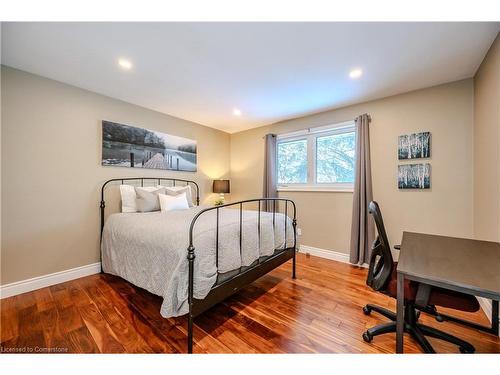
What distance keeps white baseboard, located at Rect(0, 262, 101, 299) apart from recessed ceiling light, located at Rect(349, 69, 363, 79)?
12.6 feet

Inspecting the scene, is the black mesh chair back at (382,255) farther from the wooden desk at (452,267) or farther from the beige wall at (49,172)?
the beige wall at (49,172)

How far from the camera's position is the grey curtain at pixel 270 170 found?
3.75 meters

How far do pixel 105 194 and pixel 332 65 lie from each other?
3156 mm

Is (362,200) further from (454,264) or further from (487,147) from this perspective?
(454,264)

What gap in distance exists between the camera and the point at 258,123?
3900 mm

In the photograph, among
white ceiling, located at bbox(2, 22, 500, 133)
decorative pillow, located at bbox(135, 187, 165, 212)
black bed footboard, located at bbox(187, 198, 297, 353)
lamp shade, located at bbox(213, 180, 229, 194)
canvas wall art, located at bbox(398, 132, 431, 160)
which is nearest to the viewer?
black bed footboard, located at bbox(187, 198, 297, 353)

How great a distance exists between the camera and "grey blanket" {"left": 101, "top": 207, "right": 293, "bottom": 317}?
1.38 m

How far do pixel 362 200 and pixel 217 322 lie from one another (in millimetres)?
2334

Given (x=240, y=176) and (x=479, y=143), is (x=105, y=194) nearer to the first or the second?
(x=240, y=176)

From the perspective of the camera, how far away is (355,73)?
218cm

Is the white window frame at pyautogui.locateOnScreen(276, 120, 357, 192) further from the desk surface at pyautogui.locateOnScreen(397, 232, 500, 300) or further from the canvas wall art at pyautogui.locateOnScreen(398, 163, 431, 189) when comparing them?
the desk surface at pyautogui.locateOnScreen(397, 232, 500, 300)

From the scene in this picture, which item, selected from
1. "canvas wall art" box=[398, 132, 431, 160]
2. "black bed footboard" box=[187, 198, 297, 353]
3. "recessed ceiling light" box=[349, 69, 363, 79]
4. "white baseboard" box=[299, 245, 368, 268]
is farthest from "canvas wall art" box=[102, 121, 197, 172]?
"canvas wall art" box=[398, 132, 431, 160]

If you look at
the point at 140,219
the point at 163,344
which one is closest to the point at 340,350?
the point at 163,344

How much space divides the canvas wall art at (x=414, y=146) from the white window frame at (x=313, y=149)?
679mm
